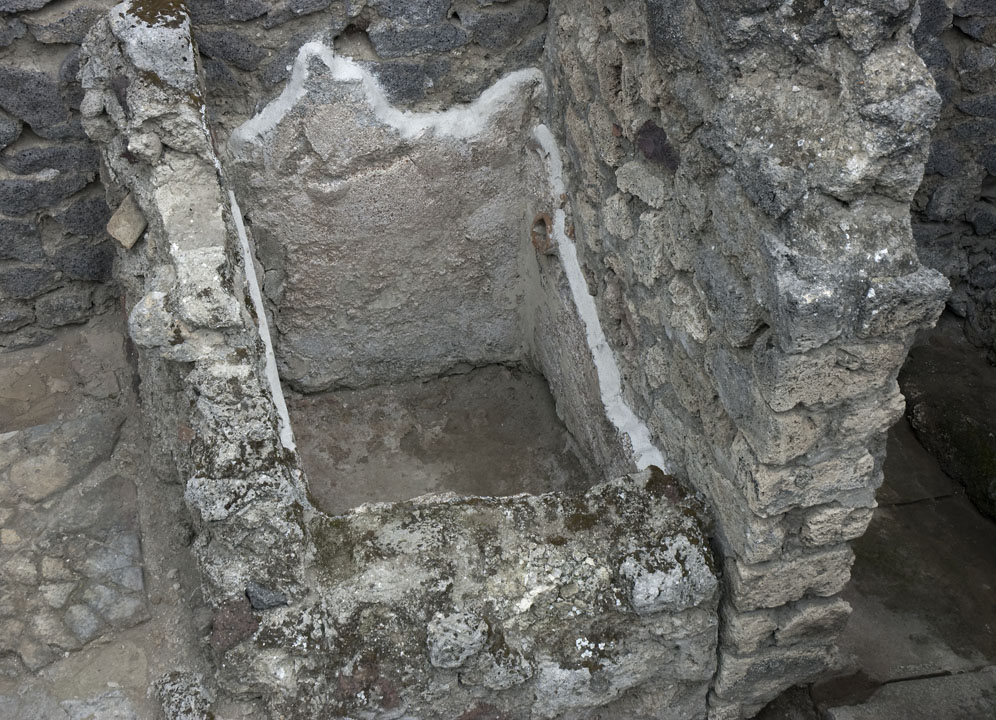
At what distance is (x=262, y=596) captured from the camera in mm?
2145

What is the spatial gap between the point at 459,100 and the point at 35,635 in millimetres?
1966

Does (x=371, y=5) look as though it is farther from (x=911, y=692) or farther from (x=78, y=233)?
(x=911, y=692)

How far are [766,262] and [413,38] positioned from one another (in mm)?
1525

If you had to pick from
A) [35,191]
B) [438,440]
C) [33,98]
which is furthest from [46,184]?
[438,440]

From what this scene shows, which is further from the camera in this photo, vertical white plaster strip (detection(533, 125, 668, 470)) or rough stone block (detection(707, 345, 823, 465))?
vertical white plaster strip (detection(533, 125, 668, 470))

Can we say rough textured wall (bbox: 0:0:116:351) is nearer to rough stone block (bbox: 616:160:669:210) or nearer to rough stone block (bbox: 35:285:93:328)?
rough stone block (bbox: 35:285:93:328)

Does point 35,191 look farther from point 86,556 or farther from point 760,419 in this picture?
point 760,419

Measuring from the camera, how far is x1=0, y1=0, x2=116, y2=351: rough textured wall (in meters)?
2.86

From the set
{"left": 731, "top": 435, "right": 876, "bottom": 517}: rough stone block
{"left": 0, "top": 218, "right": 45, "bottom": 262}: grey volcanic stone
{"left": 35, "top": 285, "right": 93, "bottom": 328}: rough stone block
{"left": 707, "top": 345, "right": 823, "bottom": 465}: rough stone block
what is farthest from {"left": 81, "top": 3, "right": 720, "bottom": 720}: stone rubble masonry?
{"left": 35, "top": 285, "right": 93, "bottom": 328}: rough stone block

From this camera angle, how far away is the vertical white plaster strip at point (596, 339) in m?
2.62

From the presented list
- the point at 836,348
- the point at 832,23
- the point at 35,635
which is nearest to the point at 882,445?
the point at 836,348

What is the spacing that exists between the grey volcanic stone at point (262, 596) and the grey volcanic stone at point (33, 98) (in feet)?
5.80

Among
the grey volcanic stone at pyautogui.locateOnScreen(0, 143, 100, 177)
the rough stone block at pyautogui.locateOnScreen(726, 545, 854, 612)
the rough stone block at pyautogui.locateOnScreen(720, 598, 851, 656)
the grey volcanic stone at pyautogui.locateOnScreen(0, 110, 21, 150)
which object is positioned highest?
the grey volcanic stone at pyautogui.locateOnScreen(0, 110, 21, 150)

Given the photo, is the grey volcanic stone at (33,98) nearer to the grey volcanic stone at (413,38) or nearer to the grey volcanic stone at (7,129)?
the grey volcanic stone at (7,129)
